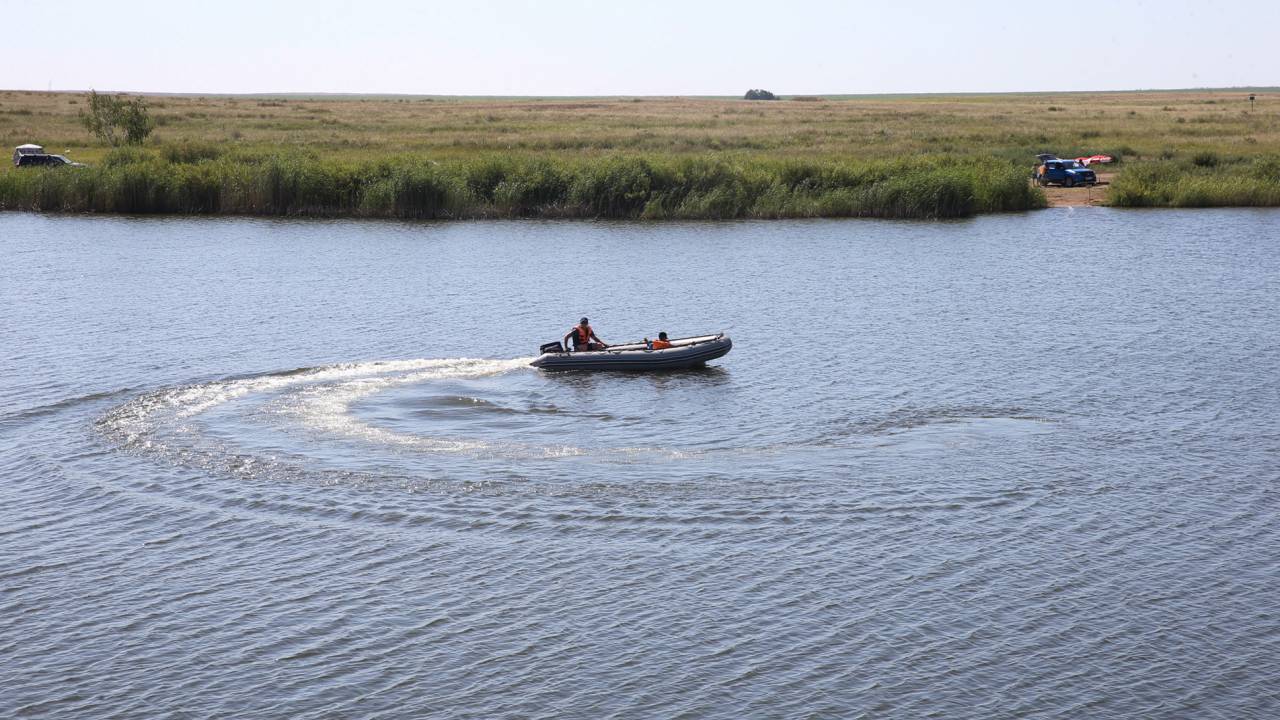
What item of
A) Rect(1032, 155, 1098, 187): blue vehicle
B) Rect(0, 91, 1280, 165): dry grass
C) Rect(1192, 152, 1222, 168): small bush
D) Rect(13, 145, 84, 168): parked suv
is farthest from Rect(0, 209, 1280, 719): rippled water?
Rect(0, 91, 1280, 165): dry grass

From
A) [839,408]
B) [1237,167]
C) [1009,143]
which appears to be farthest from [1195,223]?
[839,408]

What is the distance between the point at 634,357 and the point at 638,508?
453 inches

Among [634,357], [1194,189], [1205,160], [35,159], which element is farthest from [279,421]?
[1205,160]

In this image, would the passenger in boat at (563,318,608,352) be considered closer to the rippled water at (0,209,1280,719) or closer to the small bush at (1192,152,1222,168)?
the rippled water at (0,209,1280,719)

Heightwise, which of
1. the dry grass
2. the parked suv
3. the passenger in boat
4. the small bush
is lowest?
the passenger in boat

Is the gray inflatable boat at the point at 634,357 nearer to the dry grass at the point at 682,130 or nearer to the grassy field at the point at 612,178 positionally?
the grassy field at the point at 612,178

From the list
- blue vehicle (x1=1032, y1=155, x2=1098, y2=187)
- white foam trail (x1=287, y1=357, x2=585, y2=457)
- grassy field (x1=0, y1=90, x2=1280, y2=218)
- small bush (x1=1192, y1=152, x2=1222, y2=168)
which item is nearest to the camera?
white foam trail (x1=287, y1=357, x2=585, y2=457)

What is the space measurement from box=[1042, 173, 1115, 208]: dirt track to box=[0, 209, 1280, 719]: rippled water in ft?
91.0

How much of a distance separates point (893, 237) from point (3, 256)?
3982cm

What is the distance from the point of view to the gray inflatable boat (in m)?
35.6

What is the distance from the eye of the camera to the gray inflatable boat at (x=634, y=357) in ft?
117

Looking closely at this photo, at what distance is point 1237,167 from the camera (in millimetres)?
77875

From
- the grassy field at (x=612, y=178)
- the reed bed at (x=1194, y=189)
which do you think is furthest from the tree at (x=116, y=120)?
the reed bed at (x=1194, y=189)

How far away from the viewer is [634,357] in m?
35.6
